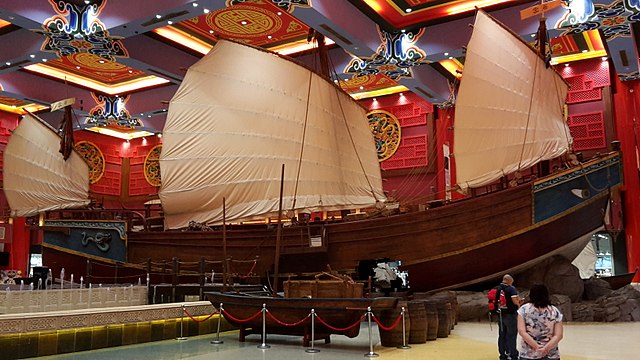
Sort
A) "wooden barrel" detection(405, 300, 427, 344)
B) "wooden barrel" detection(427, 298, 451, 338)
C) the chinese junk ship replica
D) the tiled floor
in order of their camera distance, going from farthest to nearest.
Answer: the chinese junk ship replica
"wooden barrel" detection(427, 298, 451, 338)
"wooden barrel" detection(405, 300, 427, 344)
the tiled floor

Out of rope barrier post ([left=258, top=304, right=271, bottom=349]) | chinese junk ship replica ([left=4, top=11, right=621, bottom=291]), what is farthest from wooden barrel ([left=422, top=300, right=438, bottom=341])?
chinese junk ship replica ([left=4, top=11, right=621, bottom=291])

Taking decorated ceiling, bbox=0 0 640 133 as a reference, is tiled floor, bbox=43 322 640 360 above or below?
below

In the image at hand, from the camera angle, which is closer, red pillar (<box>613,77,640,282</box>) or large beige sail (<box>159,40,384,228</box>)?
large beige sail (<box>159,40,384,228</box>)

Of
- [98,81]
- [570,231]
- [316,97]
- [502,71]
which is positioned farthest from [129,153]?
[570,231]

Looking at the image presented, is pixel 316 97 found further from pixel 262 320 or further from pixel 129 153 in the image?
pixel 129 153

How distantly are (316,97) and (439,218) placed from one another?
13.0ft

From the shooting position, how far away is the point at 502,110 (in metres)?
11.2

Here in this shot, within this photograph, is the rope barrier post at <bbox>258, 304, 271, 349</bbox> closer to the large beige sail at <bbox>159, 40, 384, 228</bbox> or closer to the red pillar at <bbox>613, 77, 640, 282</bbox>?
the large beige sail at <bbox>159, 40, 384, 228</bbox>

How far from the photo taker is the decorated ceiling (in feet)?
35.0

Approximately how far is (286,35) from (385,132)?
15.9 feet

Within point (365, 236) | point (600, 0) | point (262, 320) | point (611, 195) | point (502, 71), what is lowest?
point (262, 320)

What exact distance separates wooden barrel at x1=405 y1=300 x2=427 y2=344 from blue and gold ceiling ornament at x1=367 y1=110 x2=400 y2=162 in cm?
1034

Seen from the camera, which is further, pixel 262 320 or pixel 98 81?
pixel 98 81

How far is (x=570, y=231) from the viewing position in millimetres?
10180
